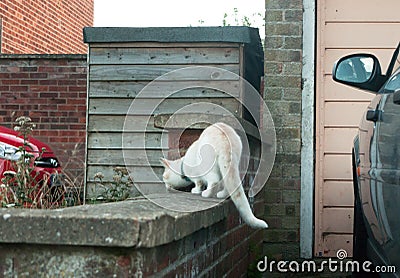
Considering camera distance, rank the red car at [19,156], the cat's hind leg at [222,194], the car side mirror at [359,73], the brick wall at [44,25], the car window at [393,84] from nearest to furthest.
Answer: the car window at [393,84] < the cat's hind leg at [222,194] < the car side mirror at [359,73] < the red car at [19,156] < the brick wall at [44,25]

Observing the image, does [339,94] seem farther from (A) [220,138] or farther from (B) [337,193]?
(A) [220,138]

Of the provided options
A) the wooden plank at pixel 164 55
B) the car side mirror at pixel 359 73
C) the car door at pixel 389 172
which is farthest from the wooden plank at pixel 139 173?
the car door at pixel 389 172

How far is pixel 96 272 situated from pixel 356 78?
2582 mm

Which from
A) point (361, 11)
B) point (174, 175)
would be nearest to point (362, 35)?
point (361, 11)

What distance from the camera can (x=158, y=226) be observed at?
2223 mm

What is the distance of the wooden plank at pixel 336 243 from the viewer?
6379 millimetres

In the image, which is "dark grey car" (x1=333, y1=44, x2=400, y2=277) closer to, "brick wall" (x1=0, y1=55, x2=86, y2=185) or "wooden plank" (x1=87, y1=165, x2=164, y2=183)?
"wooden plank" (x1=87, y1=165, x2=164, y2=183)

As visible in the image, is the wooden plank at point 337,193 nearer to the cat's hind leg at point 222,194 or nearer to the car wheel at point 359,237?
the car wheel at point 359,237

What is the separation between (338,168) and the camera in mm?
6414

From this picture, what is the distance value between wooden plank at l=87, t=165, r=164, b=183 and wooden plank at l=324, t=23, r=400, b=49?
1.99m

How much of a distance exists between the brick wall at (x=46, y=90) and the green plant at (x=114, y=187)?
3.12 m

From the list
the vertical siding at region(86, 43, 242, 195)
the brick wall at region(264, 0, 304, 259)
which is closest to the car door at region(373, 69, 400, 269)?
the brick wall at region(264, 0, 304, 259)

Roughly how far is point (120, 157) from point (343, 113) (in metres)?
2.22

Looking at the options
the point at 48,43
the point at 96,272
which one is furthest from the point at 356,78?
the point at 48,43
